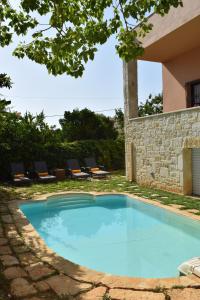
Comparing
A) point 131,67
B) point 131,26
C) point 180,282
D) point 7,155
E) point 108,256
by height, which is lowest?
point 108,256

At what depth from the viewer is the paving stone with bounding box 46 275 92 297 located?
3709mm

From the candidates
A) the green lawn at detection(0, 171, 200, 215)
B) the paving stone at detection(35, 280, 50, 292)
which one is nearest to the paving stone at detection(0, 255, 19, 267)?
the paving stone at detection(35, 280, 50, 292)

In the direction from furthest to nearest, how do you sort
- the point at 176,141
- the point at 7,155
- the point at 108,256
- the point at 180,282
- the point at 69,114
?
the point at 69,114
the point at 7,155
the point at 176,141
the point at 108,256
the point at 180,282

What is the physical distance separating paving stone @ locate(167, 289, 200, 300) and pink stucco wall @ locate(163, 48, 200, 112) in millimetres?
11510

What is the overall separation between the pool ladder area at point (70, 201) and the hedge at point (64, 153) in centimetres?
543

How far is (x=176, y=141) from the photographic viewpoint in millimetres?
11156

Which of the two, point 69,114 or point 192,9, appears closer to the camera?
point 192,9

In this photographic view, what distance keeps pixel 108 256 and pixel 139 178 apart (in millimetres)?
7909

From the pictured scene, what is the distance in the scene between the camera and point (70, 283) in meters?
3.97

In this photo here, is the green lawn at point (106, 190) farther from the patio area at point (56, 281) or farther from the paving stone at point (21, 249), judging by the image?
A: the paving stone at point (21, 249)

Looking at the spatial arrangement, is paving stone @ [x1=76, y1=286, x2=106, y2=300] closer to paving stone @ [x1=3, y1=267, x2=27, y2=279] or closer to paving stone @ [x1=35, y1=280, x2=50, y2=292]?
paving stone @ [x1=35, y1=280, x2=50, y2=292]

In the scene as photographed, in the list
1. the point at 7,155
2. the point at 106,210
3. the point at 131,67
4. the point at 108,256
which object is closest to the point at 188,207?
the point at 106,210

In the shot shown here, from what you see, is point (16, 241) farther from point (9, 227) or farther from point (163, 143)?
point (163, 143)

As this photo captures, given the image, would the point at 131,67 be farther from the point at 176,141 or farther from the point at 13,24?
the point at 13,24
